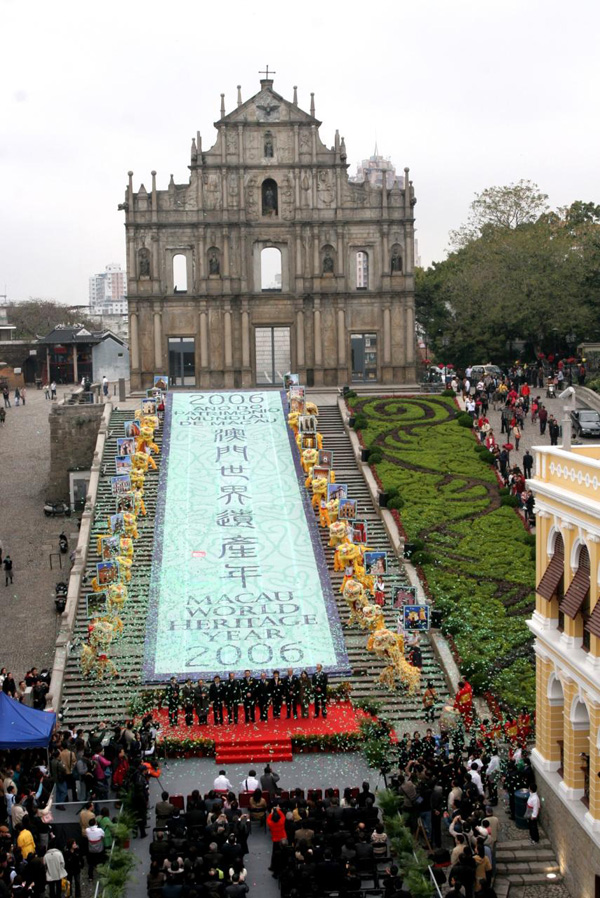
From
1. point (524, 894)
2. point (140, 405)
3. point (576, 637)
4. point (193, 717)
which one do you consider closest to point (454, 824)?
point (524, 894)

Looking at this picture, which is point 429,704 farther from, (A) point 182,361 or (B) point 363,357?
(A) point 182,361

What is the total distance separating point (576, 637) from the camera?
26.2 m

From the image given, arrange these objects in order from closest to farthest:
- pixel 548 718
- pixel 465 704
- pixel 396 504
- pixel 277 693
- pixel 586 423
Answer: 1. pixel 548 718
2. pixel 465 704
3. pixel 277 693
4. pixel 396 504
5. pixel 586 423

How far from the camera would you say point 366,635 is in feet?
129

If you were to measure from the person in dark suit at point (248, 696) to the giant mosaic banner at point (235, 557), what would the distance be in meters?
2.79

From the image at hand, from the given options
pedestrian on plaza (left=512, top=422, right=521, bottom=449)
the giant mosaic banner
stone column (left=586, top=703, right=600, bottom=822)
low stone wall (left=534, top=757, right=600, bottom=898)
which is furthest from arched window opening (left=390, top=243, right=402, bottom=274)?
stone column (left=586, top=703, right=600, bottom=822)

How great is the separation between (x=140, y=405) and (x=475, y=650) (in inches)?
1169

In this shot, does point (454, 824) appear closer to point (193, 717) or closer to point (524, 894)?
point (524, 894)

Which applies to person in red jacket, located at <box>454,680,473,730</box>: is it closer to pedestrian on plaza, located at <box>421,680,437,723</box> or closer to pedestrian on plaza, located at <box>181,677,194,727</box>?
pedestrian on plaza, located at <box>421,680,437,723</box>

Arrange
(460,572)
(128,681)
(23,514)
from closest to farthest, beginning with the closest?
1. (128,681)
2. (460,572)
3. (23,514)

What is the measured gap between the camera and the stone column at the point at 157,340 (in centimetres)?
6650

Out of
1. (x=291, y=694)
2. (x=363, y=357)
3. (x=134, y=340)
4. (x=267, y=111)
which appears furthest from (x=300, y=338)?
(x=291, y=694)

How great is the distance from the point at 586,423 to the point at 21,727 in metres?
35.0

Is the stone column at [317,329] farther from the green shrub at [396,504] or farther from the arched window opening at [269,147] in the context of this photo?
the green shrub at [396,504]
